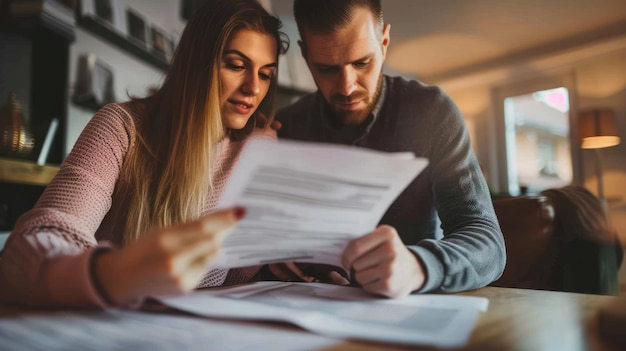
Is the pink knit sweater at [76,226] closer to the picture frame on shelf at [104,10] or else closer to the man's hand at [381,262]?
the man's hand at [381,262]

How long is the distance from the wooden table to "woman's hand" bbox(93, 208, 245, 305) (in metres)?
0.03

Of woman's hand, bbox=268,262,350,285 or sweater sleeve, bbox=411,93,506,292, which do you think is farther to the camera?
woman's hand, bbox=268,262,350,285

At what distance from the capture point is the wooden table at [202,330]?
1.11ft

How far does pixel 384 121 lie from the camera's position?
106 centimetres

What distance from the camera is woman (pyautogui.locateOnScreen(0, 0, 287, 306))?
1.32ft

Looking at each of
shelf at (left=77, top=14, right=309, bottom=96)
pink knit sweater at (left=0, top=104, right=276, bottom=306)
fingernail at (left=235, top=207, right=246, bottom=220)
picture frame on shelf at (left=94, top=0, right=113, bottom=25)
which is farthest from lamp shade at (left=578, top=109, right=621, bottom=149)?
fingernail at (left=235, top=207, right=246, bottom=220)

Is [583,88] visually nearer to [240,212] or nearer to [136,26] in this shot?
[136,26]

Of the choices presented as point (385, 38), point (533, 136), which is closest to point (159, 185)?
point (385, 38)

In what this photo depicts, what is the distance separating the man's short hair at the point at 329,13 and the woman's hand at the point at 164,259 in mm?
679

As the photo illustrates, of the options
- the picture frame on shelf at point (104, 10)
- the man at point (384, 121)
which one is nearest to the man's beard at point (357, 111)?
the man at point (384, 121)

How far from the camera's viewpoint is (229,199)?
421mm

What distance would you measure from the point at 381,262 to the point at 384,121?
1.98 feet

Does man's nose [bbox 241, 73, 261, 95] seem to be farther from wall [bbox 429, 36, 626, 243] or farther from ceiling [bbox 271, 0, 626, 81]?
wall [bbox 429, 36, 626, 243]

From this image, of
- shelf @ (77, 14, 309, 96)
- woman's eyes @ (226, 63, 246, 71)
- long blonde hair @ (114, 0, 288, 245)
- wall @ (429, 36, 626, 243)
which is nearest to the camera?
long blonde hair @ (114, 0, 288, 245)
